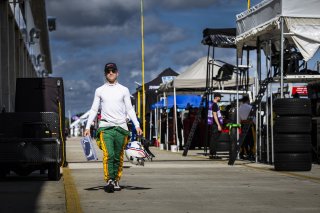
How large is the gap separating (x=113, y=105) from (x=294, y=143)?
5.50 m

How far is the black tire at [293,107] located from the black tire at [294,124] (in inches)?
4.0

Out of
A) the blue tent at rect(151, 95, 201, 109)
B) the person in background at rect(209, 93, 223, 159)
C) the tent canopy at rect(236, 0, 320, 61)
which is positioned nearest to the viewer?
the tent canopy at rect(236, 0, 320, 61)

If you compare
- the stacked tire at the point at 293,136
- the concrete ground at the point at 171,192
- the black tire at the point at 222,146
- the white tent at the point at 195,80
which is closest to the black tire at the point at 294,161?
the stacked tire at the point at 293,136

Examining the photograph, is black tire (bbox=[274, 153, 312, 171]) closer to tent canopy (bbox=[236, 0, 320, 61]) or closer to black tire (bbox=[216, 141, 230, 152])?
tent canopy (bbox=[236, 0, 320, 61])

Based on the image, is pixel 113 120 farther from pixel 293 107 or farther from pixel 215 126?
pixel 215 126

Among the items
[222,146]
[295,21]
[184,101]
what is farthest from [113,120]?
[184,101]

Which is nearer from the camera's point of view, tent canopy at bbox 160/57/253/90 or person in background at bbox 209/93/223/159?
person in background at bbox 209/93/223/159

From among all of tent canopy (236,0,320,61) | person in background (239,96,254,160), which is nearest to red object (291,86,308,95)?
person in background (239,96,254,160)

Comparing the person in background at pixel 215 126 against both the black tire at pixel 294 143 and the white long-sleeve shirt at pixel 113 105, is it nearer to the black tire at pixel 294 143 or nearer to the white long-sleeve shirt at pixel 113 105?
the black tire at pixel 294 143

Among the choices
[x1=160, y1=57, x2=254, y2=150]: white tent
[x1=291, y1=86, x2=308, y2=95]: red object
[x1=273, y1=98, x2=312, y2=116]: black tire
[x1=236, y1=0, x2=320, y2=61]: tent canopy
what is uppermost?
[x1=236, y1=0, x2=320, y2=61]: tent canopy

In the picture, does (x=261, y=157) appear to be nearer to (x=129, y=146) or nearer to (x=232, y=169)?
(x=232, y=169)

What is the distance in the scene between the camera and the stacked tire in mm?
16391

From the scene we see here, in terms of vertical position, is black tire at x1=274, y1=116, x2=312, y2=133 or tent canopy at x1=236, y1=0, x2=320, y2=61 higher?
tent canopy at x1=236, y1=0, x2=320, y2=61

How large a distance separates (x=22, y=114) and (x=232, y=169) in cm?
501
